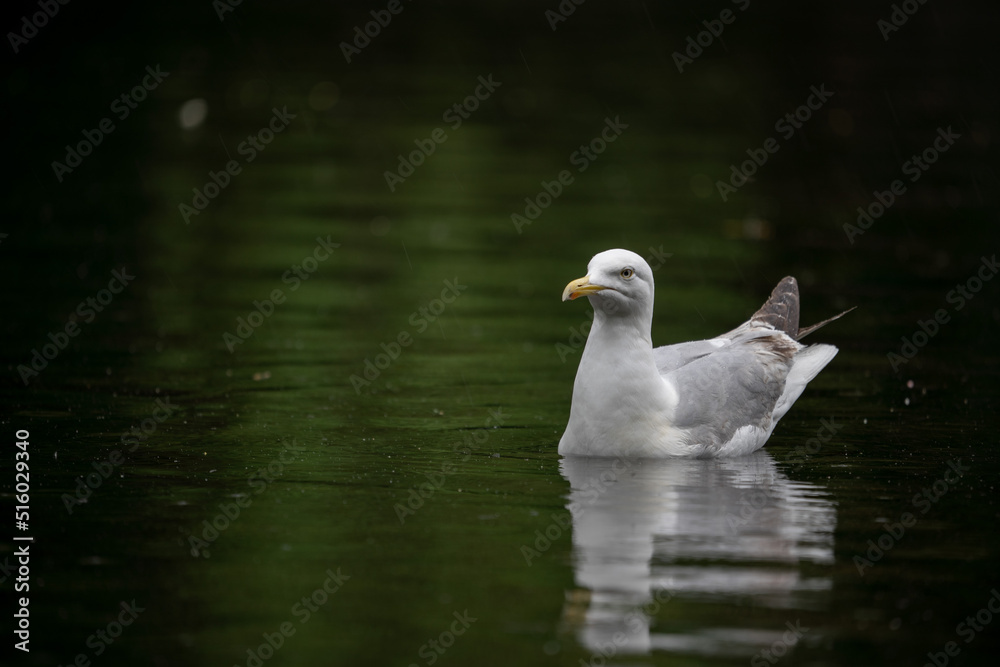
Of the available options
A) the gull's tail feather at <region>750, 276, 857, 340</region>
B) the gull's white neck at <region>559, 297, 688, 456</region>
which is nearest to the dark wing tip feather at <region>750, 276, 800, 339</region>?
the gull's tail feather at <region>750, 276, 857, 340</region>

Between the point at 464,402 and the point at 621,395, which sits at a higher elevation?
the point at 621,395

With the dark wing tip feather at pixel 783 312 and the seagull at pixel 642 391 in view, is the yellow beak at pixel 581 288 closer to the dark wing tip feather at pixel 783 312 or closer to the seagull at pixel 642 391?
the seagull at pixel 642 391

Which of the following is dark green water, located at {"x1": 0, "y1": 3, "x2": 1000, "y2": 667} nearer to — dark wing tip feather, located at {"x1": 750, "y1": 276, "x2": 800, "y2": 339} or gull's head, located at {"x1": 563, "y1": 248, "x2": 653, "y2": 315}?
dark wing tip feather, located at {"x1": 750, "y1": 276, "x2": 800, "y2": 339}

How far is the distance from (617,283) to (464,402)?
2.63 meters

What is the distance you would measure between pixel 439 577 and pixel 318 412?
170 inches

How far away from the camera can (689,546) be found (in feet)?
29.7

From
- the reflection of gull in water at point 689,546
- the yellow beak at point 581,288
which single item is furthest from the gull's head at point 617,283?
the reflection of gull in water at point 689,546

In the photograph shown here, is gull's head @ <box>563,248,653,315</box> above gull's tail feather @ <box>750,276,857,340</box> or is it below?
above

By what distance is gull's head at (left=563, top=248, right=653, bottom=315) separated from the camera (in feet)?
35.7

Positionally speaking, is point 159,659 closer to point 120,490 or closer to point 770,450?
point 120,490

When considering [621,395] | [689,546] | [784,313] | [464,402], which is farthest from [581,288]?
[784,313]

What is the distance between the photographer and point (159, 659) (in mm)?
7305

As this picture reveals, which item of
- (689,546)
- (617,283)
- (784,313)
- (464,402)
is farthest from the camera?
(784,313)

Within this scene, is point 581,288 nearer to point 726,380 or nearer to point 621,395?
point 621,395
